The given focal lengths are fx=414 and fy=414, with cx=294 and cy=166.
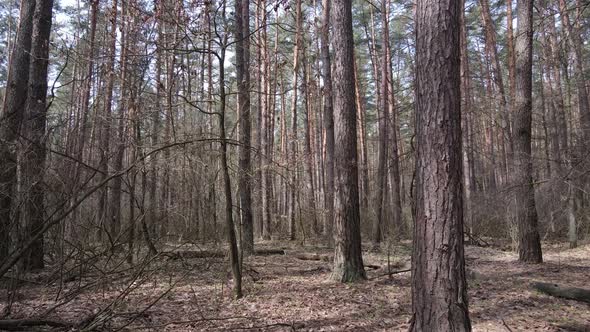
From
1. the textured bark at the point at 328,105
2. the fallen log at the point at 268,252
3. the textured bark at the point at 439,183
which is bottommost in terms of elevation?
the fallen log at the point at 268,252

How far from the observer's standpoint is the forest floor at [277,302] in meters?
4.26

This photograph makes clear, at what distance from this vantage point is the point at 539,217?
25.6 feet

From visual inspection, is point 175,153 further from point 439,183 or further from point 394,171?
point 394,171

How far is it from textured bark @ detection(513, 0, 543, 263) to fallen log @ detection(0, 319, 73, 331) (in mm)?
7521

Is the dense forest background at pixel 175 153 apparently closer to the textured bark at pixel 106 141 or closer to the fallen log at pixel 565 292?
the textured bark at pixel 106 141

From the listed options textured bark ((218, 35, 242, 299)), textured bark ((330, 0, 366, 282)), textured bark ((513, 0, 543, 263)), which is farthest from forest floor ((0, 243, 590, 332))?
textured bark ((513, 0, 543, 263))

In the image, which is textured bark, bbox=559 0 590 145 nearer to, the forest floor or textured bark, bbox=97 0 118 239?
the forest floor

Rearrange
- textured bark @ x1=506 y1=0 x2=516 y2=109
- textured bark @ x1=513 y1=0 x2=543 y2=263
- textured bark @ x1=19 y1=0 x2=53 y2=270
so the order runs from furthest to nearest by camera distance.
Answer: textured bark @ x1=506 y1=0 x2=516 y2=109 < textured bark @ x1=513 y1=0 x2=543 y2=263 < textured bark @ x1=19 y1=0 x2=53 y2=270

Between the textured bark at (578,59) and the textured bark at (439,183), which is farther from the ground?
the textured bark at (578,59)

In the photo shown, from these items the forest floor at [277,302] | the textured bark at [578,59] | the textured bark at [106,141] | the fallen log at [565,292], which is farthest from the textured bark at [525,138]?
the textured bark at [106,141]

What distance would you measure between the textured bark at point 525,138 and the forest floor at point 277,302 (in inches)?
21.7

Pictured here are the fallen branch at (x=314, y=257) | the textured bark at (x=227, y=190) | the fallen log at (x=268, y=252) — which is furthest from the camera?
the fallen log at (x=268, y=252)

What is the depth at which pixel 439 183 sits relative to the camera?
3203mm

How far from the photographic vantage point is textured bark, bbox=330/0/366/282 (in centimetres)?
630
